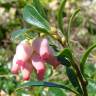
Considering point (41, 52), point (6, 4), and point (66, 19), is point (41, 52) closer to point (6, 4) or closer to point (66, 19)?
point (66, 19)

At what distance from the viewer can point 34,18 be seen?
1.53 m

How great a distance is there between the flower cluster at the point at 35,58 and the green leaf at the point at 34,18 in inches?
2.4

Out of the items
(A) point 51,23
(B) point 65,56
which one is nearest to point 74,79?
(B) point 65,56

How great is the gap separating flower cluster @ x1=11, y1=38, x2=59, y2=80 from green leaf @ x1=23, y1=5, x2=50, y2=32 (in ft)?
0.20

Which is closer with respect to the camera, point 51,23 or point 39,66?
point 39,66

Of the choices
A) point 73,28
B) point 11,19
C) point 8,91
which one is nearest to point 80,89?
point 8,91

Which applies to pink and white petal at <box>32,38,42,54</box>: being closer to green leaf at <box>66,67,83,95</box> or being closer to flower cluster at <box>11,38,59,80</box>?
flower cluster at <box>11,38,59,80</box>

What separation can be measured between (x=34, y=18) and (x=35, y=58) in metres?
0.15

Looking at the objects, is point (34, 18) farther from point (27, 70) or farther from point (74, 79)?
point (74, 79)

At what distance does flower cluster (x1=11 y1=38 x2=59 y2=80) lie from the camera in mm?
1437

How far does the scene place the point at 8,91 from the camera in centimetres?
322

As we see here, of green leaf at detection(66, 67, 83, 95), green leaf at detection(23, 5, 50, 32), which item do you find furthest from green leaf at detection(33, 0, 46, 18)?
green leaf at detection(66, 67, 83, 95)

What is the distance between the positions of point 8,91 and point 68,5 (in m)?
2.74

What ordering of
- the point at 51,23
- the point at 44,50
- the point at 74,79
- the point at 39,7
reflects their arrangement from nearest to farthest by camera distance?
the point at 44,50 < the point at 39,7 < the point at 74,79 < the point at 51,23
